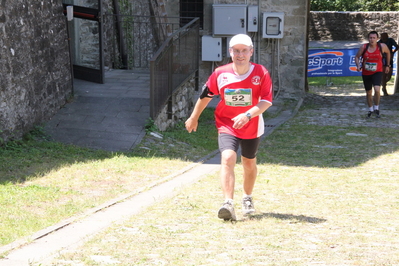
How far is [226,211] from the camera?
5309mm

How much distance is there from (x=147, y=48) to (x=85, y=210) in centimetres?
1038

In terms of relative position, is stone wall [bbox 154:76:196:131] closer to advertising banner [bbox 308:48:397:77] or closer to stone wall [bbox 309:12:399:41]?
advertising banner [bbox 308:48:397:77]

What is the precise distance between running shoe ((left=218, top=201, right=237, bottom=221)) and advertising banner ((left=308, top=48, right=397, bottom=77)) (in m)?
15.3

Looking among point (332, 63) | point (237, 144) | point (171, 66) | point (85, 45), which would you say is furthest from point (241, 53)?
point (332, 63)

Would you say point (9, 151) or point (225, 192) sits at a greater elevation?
point (225, 192)

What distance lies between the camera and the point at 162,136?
9.87 meters

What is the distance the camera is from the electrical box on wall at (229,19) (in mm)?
16125

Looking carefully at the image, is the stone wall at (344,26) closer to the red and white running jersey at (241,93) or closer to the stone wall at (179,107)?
the stone wall at (179,107)

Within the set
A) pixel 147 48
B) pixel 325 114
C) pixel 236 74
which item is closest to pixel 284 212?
pixel 236 74

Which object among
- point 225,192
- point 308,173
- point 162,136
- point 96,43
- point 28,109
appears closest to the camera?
point 225,192

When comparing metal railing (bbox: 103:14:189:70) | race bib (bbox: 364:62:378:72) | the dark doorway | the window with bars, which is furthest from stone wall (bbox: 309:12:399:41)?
the dark doorway

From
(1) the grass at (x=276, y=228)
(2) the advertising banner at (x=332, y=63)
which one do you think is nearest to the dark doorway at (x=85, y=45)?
(1) the grass at (x=276, y=228)

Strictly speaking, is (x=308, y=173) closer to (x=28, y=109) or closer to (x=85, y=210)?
(x=85, y=210)

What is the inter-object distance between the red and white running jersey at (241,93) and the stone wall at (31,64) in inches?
158
